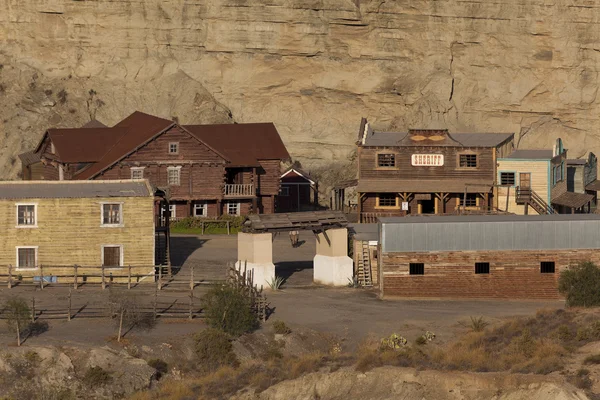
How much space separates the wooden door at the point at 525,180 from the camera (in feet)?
245

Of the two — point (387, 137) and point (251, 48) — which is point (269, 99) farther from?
point (387, 137)

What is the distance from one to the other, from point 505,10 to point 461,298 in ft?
151

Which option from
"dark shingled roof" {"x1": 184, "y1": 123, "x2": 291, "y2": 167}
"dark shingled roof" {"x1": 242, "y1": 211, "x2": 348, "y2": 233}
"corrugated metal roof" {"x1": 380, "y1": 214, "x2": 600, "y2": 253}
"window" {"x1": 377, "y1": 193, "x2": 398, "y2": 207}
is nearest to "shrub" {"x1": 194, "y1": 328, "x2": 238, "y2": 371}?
"dark shingled roof" {"x1": 242, "y1": 211, "x2": 348, "y2": 233}

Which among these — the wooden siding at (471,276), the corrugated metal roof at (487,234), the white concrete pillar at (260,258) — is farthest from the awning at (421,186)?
the wooden siding at (471,276)

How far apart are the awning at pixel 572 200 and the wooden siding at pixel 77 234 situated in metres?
24.0

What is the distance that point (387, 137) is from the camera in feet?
253

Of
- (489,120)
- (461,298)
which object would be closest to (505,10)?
(489,120)

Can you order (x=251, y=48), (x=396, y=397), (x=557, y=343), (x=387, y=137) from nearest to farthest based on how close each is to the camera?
(x=396, y=397)
(x=557, y=343)
(x=387, y=137)
(x=251, y=48)

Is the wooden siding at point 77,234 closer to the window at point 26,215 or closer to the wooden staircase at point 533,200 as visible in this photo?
the window at point 26,215

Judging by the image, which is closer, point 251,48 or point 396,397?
point 396,397

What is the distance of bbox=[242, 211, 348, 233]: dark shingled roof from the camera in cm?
5778

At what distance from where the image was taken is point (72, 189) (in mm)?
59719

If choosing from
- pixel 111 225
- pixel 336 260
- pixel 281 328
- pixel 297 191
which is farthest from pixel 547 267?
pixel 297 191

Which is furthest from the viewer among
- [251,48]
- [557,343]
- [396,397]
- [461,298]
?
[251,48]
